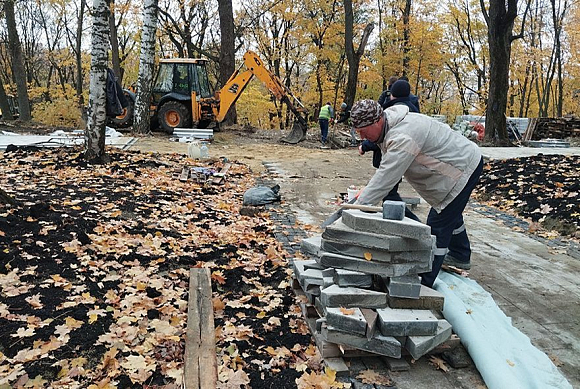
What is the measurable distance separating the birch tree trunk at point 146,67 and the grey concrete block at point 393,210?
11295 mm

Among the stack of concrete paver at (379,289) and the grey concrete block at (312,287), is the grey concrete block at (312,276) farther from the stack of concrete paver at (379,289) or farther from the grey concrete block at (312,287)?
the stack of concrete paver at (379,289)

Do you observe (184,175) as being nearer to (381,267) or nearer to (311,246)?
(311,246)

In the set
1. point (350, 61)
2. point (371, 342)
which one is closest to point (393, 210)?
point (371, 342)

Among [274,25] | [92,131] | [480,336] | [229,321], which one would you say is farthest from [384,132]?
[274,25]

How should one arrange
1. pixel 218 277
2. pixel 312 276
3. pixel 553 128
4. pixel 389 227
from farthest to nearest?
pixel 553 128 → pixel 218 277 → pixel 312 276 → pixel 389 227

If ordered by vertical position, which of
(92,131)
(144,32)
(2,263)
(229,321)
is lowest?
(229,321)

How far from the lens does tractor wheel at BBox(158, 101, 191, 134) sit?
583 inches

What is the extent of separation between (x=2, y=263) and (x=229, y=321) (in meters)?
2.12

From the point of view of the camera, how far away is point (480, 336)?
299 cm

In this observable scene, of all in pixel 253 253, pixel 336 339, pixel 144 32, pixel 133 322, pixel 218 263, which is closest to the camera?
pixel 336 339

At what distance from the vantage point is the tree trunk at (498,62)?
13562 mm

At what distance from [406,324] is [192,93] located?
13.4 meters

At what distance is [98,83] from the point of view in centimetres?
801

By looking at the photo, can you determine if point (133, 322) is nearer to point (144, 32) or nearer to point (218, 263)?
point (218, 263)
